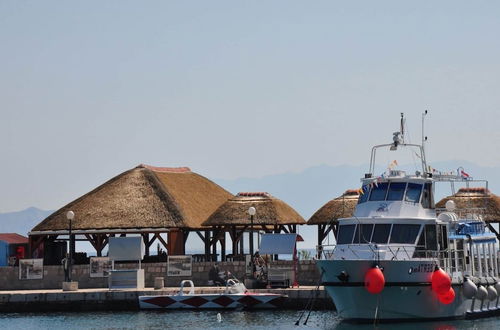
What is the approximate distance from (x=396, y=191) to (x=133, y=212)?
21.6 metres

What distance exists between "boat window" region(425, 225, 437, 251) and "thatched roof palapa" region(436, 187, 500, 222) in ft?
64.8

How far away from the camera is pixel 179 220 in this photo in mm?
70438

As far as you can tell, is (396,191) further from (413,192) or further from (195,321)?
(195,321)

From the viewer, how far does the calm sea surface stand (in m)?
51.7

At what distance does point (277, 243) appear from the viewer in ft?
215

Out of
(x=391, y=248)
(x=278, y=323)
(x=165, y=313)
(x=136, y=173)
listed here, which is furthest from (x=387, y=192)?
(x=136, y=173)

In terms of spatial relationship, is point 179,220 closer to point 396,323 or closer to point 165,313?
point 165,313

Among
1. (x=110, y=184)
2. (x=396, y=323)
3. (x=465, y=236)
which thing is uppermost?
(x=110, y=184)

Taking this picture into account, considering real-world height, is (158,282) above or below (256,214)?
below

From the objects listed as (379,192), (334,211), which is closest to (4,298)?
(379,192)

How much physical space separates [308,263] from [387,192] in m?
11.0

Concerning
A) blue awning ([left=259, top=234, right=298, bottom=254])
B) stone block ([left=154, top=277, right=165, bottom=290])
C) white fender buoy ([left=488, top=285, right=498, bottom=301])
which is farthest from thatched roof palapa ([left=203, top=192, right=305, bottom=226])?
white fender buoy ([left=488, top=285, right=498, bottom=301])

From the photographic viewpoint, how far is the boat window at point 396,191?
5362 cm

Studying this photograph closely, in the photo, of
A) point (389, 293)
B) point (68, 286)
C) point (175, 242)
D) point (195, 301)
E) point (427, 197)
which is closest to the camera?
point (389, 293)
